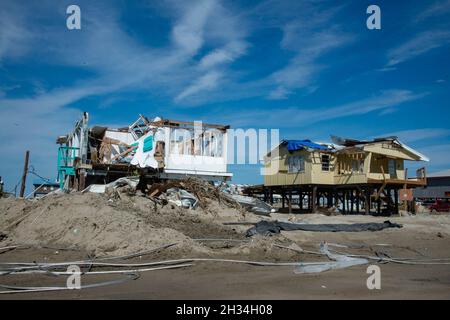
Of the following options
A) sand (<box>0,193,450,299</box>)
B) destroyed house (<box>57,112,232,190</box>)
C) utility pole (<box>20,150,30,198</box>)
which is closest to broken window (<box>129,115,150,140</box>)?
destroyed house (<box>57,112,232,190</box>)

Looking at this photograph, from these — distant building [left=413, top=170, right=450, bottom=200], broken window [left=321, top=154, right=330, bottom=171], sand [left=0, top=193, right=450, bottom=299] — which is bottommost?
sand [left=0, top=193, right=450, bottom=299]

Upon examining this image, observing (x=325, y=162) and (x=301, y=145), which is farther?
(x=325, y=162)

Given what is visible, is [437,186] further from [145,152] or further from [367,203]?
[145,152]

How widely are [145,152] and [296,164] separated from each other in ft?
38.7

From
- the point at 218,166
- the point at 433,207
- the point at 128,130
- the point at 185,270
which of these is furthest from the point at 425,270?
the point at 433,207

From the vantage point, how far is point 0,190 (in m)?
22.1

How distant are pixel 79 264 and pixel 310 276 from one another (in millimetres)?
4094

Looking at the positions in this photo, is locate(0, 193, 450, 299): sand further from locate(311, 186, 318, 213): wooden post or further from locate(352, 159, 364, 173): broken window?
locate(352, 159, 364, 173): broken window

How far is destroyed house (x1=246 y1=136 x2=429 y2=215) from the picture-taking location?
91.0ft

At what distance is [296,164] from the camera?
98.7 feet

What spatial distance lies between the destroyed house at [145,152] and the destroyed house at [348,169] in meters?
6.80

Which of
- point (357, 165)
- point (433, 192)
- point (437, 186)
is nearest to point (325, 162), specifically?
point (357, 165)

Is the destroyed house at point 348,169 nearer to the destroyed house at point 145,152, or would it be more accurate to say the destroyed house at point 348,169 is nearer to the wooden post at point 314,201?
the wooden post at point 314,201
